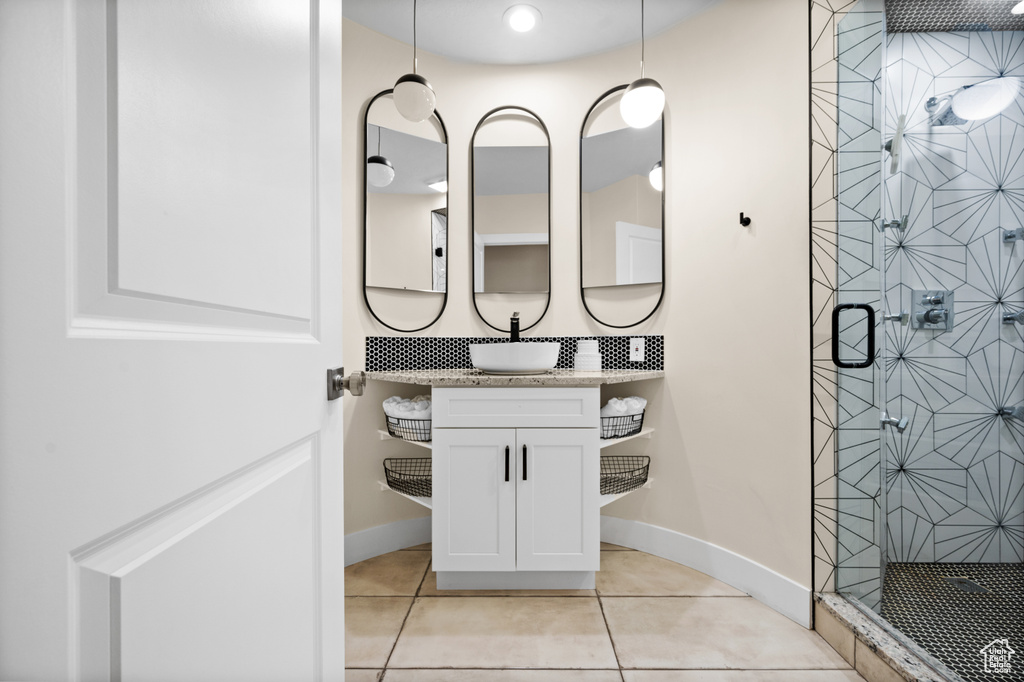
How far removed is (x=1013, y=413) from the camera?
1.40 metres

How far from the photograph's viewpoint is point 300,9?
69 cm

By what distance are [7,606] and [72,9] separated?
0.41 metres

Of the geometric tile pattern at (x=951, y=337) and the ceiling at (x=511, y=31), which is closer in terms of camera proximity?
the geometric tile pattern at (x=951, y=337)

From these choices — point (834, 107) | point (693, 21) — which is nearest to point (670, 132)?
point (693, 21)

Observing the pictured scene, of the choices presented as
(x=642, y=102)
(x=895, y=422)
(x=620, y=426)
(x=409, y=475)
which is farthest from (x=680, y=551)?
(x=642, y=102)

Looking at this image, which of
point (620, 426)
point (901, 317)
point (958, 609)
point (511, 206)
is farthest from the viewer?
point (511, 206)

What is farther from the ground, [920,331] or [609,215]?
[609,215]

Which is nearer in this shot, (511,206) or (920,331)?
(920,331)

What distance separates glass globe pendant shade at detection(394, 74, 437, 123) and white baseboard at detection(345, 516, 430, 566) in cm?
183

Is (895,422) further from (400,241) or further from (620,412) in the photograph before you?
(400,241)

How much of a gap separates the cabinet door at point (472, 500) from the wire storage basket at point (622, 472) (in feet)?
1.53

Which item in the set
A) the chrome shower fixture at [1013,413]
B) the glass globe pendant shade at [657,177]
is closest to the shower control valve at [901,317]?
the chrome shower fixture at [1013,413]

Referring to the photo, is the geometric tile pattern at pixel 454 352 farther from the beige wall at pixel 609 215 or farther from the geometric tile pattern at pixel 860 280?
the geometric tile pattern at pixel 860 280

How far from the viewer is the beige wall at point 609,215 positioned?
2.10m
